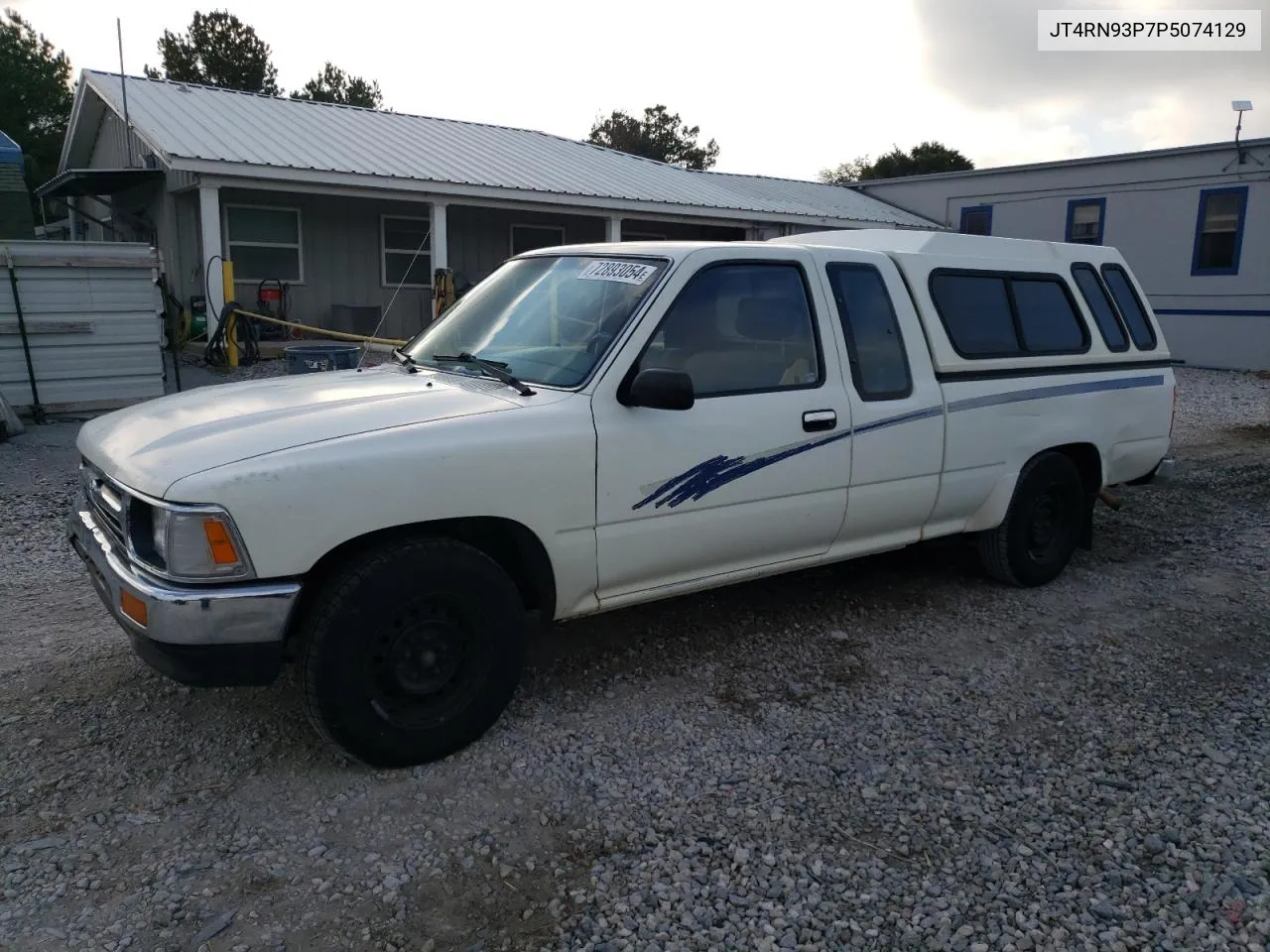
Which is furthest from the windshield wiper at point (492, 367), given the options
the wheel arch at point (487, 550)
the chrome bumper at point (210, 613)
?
the chrome bumper at point (210, 613)

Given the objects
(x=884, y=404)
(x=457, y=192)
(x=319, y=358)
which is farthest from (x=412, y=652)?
(x=457, y=192)

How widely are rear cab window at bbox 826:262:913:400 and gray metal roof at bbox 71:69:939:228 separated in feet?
36.3

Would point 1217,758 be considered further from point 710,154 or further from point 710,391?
point 710,154

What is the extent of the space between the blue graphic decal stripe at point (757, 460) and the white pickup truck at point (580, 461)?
1 centimetres

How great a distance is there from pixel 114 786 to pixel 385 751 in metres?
0.90

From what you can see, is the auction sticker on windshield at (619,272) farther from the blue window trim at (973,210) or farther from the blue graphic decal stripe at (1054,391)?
the blue window trim at (973,210)

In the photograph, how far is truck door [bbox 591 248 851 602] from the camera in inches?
149

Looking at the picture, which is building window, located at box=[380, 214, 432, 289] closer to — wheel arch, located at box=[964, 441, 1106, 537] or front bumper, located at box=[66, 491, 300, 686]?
wheel arch, located at box=[964, 441, 1106, 537]

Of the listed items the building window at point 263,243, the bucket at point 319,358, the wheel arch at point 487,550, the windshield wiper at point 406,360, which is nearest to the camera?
the wheel arch at point 487,550

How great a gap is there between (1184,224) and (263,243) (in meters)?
17.4

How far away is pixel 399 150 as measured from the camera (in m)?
16.5

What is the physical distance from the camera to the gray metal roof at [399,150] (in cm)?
1414

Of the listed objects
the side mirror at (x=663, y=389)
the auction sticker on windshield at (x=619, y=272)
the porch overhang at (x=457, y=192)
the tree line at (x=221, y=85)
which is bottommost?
the side mirror at (x=663, y=389)

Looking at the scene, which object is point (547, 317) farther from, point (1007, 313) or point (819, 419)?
point (1007, 313)
